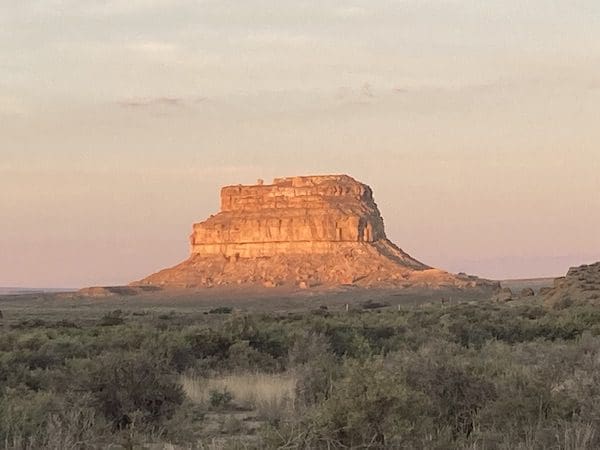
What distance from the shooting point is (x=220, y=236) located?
155250mm

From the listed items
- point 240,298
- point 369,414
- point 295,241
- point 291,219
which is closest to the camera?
point 369,414

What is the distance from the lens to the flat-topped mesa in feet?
486

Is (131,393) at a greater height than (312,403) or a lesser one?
greater

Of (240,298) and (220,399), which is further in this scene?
(240,298)

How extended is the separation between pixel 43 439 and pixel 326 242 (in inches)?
5457

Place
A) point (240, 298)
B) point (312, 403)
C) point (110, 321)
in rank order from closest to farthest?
point (312, 403) → point (110, 321) → point (240, 298)

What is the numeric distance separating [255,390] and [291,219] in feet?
451

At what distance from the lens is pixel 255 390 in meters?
14.9

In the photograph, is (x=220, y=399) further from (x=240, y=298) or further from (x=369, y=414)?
(x=240, y=298)

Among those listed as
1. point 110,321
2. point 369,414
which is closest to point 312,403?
point 369,414

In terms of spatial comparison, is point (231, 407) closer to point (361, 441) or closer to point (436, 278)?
point (361, 441)

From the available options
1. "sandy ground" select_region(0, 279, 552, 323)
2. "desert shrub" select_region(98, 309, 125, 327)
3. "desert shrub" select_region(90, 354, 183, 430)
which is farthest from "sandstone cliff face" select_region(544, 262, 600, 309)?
"sandy ground" select_region(0, 279, 552, 323)

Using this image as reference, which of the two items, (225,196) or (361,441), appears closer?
(361,441)

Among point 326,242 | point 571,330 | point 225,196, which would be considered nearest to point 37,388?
point 571,330
